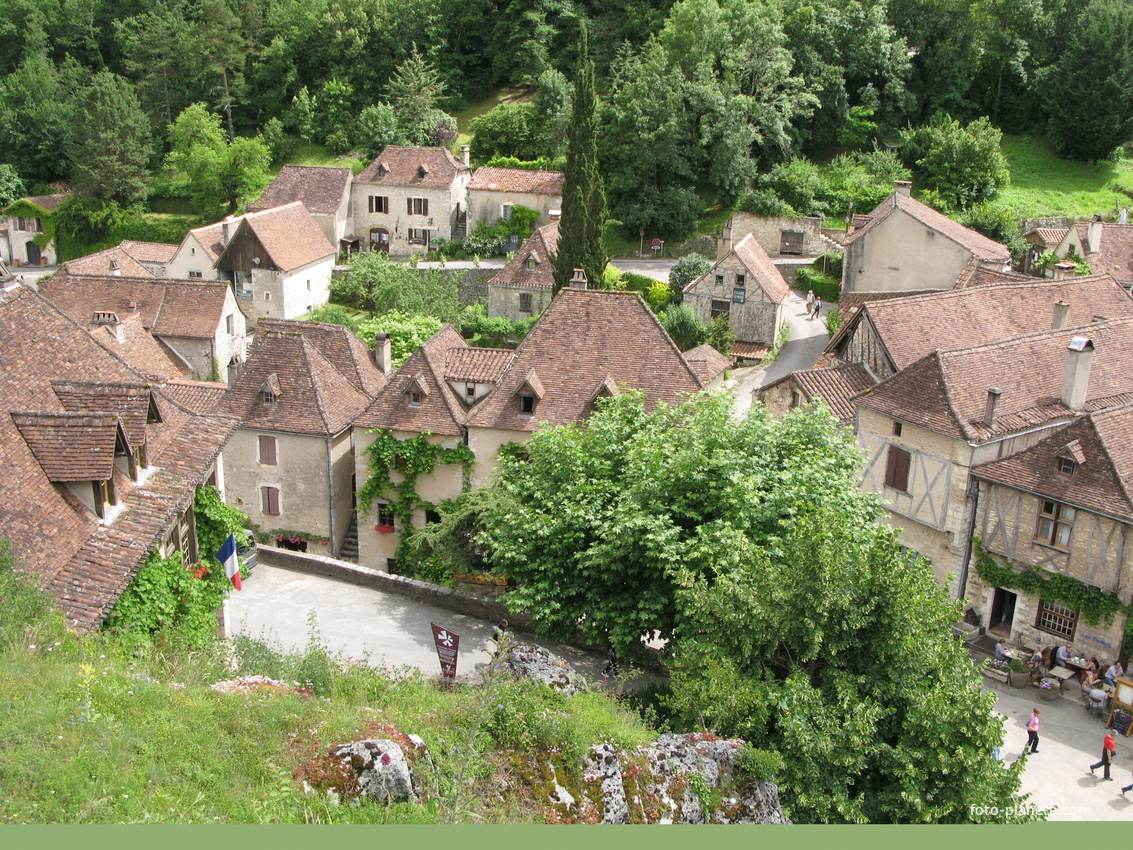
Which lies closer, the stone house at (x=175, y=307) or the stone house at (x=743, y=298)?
the stone house at (x=175, y=307)

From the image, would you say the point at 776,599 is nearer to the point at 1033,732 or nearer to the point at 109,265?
the point at 1033,732

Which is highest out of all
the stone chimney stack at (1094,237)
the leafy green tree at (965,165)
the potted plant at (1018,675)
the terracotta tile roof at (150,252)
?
the leafy green tree at (965,165)

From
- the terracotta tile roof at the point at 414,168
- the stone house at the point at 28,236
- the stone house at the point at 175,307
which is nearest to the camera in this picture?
the stone house at the point at 175,307

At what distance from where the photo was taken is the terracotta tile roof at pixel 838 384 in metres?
32.9

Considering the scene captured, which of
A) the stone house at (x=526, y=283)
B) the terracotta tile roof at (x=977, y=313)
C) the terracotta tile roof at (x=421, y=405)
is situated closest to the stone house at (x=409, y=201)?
the stone house at (x=526, y=283)

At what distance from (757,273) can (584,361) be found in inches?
820

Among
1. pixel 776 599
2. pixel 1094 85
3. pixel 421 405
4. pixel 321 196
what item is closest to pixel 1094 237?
pixel 1094 85

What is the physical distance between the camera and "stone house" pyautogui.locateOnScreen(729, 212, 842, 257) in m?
60.8

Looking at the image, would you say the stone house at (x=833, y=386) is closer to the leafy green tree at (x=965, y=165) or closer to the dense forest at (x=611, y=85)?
the dense forest at (x=611, y=85)

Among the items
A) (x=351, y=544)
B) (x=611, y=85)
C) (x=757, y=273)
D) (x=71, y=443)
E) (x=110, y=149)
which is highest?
(x=611, y=85)

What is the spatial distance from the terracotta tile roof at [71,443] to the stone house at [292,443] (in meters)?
16.7

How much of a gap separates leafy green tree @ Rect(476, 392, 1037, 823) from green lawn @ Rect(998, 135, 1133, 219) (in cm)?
4675

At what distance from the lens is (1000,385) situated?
2942cm

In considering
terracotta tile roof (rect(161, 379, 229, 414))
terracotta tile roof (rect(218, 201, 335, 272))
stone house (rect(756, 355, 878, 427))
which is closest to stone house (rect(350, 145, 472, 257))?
terracotta tile roof (rect(218, 201, 335, 272))
